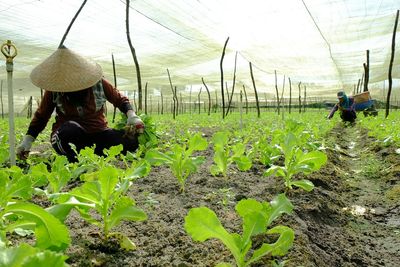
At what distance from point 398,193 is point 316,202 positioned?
117cm

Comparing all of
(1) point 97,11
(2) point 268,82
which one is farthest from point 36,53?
(2) point 268,82

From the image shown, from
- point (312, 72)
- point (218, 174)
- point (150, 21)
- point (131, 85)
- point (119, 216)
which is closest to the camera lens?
point (119, 216)

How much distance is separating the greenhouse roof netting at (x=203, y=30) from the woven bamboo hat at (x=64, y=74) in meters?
3.80

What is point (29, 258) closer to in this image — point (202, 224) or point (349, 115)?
point (202, 224)

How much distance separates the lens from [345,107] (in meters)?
11.1

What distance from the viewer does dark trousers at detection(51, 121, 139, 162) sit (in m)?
3.46

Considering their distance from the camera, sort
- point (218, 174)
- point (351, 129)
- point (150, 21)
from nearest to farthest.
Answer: point (218, 174), point (150, 21), point (351, 129)

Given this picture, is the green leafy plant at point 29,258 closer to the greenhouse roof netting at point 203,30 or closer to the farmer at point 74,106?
the farmer at point 74,106

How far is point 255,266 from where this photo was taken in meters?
1.48

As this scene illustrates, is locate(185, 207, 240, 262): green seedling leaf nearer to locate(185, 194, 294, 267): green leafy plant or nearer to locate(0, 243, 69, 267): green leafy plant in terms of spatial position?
locate(185, 194, 294, 267): green leafy plant

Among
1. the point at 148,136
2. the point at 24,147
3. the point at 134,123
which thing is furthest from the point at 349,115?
the point at 24,147

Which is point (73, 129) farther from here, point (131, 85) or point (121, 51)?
point (131, 85)

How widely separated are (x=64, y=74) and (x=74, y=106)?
457 millimetres

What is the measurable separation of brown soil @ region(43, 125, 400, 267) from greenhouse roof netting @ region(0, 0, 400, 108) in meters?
4.62
